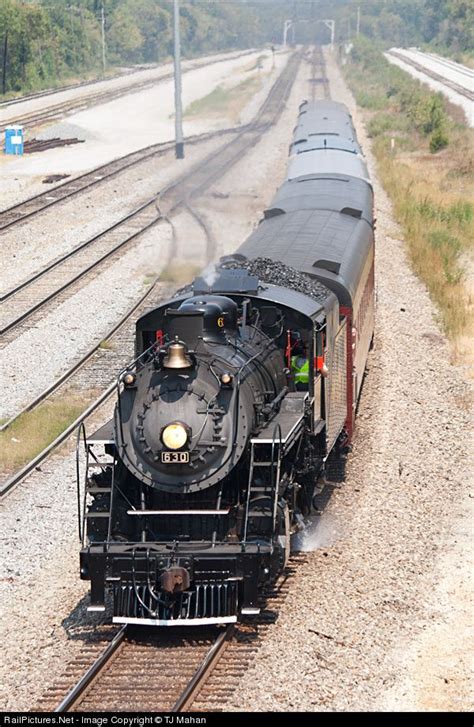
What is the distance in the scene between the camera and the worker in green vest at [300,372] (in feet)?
40.8

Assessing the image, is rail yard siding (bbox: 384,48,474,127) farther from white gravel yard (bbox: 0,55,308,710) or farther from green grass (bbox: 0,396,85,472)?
white gravel yard (bbox: 0,55,308,710)

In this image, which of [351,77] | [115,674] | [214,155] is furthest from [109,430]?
[351,77]

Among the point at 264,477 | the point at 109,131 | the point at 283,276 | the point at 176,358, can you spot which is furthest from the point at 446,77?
the point at 176,358

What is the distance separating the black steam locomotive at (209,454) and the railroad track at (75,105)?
1864 inches

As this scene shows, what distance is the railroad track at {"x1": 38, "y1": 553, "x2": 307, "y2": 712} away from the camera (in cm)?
938

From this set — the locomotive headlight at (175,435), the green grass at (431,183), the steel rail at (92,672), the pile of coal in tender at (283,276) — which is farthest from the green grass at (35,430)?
the green grass at (431,183)

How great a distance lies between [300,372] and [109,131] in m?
48.5

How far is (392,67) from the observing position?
97.7 meters

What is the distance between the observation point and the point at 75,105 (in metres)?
67.9

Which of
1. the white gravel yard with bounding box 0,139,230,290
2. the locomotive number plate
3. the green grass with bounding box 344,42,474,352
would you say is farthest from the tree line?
the locomotive number plate

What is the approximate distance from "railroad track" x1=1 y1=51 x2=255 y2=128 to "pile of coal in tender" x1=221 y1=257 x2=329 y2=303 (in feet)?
149

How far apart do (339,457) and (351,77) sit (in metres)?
83.9
